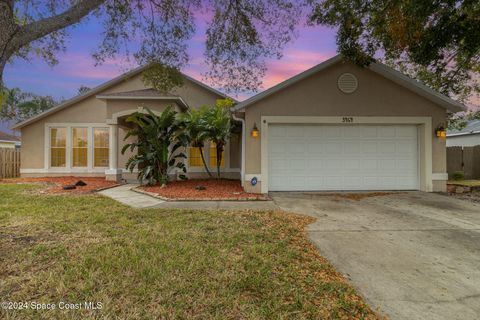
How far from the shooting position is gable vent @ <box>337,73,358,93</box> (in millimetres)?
9047

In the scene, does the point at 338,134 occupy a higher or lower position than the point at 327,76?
lower

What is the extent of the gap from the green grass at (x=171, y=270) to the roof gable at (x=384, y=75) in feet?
15.0

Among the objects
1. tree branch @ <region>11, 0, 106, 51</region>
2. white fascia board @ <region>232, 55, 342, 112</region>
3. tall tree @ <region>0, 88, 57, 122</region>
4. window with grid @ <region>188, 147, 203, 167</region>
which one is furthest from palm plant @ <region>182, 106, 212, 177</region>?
tall tree @ <region>0, 88, 57, 122</region>

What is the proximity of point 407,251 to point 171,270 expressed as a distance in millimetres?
3533

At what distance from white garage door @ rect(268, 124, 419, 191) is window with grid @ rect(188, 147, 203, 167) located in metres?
5.49

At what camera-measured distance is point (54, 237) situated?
14.7ft

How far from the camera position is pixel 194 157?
13.6 meters

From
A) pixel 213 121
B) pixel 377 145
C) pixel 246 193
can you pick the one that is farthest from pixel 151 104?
pixel 377 145

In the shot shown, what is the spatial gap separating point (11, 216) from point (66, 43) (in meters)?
4.93

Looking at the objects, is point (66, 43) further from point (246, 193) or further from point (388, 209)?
point (388, 209)

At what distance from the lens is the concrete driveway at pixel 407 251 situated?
2805mm

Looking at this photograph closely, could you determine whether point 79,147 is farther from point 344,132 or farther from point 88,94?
point 344,132

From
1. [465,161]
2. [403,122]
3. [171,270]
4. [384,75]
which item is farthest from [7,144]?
[465,161]

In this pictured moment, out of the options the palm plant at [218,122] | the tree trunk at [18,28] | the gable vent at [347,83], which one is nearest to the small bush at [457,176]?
the gable vent at [347,83]
